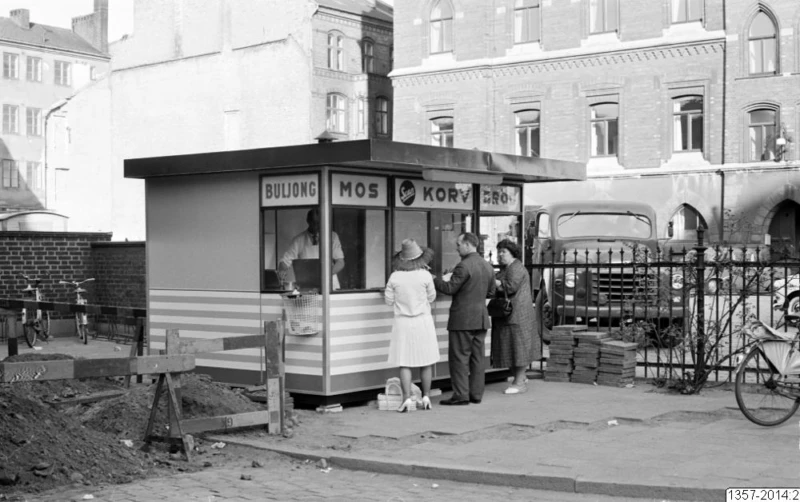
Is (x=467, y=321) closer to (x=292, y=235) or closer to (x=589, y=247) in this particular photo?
(x=292, y=235)

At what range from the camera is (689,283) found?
1389 cm

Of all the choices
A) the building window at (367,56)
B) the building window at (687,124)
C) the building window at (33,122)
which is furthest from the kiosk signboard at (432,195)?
the building window at (33,122)

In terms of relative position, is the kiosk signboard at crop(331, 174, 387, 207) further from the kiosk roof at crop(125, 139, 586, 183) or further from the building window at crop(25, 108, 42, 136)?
the building window at crop(25, 108, 42, 136)

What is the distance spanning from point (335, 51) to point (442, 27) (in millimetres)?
11940

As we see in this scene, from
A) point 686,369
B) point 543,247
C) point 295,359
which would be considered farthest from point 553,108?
point 295,359

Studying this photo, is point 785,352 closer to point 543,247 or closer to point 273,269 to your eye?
point 273,269

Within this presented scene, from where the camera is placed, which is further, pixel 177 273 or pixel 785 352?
pixel 177 273

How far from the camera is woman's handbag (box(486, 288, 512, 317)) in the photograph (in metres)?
14.0

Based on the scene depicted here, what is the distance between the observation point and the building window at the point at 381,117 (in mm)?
59000

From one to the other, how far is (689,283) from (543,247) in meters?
7.78

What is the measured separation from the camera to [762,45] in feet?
128

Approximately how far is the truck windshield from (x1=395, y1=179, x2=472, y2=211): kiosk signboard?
732cm

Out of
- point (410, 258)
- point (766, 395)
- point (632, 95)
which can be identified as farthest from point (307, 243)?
point (632, 95)

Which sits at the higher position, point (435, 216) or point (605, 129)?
point (605, 129)
